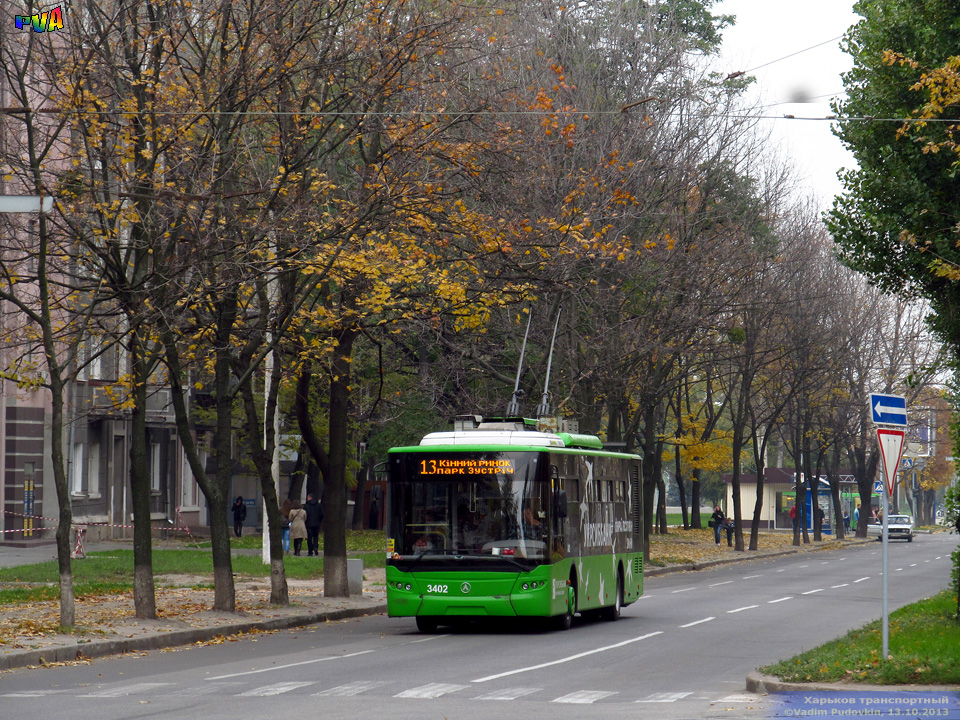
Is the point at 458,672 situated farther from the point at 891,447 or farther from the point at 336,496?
the point at 336,496

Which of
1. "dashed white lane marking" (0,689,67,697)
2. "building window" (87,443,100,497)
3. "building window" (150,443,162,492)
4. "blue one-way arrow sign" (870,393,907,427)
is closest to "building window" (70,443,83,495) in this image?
"building window" (87,443,100,497)

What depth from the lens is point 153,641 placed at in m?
18.3

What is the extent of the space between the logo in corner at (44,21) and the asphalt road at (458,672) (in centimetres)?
847

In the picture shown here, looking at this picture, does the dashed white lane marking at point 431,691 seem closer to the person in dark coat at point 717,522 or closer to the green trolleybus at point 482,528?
the green trolleybus at point 482,528

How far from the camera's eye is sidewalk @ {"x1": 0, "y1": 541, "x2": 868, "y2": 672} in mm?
16859

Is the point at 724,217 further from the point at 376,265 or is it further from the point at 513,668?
the point at 513,668

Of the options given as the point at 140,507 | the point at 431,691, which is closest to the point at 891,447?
the point at 431,691

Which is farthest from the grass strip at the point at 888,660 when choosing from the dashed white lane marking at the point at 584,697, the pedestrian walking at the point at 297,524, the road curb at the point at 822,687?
the pedestrian walking at the point at 297,524

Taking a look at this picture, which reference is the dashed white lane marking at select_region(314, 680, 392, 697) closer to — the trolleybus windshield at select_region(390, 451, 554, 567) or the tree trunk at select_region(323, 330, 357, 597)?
the trolleybus windshield at select_region(390, 451, 554, 567)

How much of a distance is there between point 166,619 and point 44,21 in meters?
8.86

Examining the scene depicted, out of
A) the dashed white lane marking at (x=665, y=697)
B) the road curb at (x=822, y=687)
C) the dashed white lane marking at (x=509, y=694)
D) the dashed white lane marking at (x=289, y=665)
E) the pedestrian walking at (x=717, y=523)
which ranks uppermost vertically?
the road curb at (x=822, y=687)

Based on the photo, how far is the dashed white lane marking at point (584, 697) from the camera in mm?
12570

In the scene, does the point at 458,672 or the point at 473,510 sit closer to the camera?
the point at 458,672

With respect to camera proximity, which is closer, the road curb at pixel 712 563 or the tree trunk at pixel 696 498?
the road curb at pixel 712 563
